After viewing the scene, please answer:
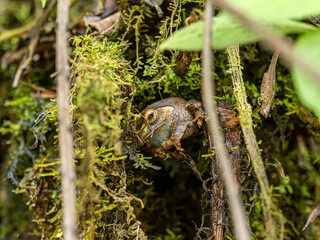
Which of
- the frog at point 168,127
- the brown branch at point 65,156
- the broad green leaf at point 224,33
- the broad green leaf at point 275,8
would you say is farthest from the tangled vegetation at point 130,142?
the broad green leaf at point 275,8

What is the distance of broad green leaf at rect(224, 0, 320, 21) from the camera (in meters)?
0.56

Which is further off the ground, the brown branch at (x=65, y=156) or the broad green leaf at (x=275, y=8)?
the broad green leaf at (x=275, y=8)

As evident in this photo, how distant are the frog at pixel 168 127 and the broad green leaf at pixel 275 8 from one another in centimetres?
49

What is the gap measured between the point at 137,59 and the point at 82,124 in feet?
1.21

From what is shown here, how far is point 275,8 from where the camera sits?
566mm

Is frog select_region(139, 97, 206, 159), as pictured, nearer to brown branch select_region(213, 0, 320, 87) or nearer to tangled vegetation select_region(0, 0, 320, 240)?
tangled vegetation select_region(0, 0, 320, 240)

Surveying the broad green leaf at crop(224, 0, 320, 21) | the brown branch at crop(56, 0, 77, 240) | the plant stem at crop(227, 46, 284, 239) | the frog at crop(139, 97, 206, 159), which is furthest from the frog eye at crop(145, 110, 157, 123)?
the broad green leaf at crop(224, 0, 320, 21)

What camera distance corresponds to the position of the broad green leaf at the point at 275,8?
0.56 m

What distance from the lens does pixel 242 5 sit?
56 centimetres

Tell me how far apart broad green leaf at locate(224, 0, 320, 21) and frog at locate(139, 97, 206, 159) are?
19.4 inches

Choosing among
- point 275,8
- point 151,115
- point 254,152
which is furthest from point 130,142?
point 275,8

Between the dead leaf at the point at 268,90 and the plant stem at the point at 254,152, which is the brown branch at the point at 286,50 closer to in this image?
the plant stem at the point at 254,152

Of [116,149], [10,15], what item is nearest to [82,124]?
[116,149]

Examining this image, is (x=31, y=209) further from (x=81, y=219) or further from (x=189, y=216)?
(x=189, y=216)
